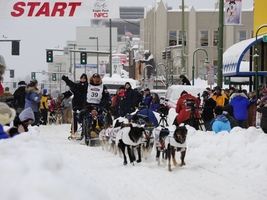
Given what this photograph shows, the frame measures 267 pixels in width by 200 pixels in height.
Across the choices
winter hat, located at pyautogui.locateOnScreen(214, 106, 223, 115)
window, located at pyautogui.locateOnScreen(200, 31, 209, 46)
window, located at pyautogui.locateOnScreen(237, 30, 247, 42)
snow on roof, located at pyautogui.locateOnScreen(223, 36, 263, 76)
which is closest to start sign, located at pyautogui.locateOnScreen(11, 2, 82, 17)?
snow on roof, located at pyautogui.locateOnScreen(223, 36, 263, 76)

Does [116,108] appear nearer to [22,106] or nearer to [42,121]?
[42,121]

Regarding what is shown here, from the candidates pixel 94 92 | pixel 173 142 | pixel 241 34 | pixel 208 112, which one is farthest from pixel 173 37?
pixel 173 142

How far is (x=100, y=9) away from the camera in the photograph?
94.8ft

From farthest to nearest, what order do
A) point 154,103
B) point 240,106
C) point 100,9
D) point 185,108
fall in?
point 100,9
point 154,103
point 240,106
point 185,108

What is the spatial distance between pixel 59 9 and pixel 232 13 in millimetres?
6949

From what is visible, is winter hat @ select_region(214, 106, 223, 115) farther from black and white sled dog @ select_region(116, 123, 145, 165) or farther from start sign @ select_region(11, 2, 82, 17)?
start sign @ select_region(11, 2, 82, 17)

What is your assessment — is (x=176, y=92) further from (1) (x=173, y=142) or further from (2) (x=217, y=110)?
(1) (x=173, y=142)

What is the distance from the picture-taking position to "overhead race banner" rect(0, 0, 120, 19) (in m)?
28.7

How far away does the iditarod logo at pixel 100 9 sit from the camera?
28891mm

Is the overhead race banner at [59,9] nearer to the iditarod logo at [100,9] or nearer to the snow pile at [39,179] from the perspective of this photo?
the iditarod logo at [100,9]

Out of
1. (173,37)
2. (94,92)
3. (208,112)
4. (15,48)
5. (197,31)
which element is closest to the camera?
(94,92)

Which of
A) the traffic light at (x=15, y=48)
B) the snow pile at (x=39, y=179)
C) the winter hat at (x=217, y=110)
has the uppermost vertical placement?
the traffic light at (x=15, y=48)

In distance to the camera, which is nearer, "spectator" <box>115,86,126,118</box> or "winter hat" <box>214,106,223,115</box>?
"winter hat" <box>214,106,223,115</box>

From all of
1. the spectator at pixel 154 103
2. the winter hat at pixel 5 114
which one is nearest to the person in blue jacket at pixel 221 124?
the spectator at pixel 154 103
